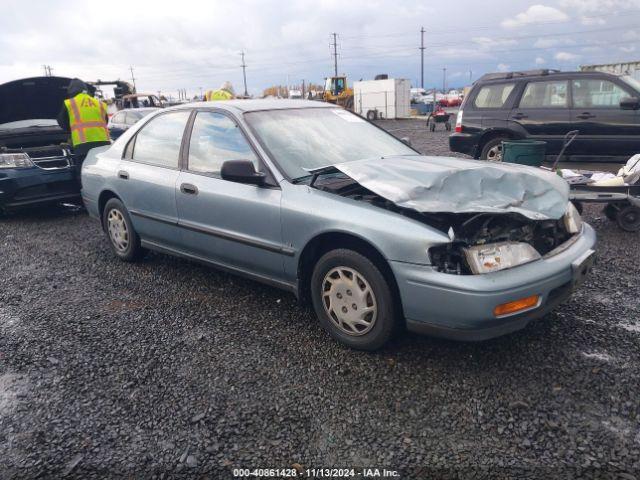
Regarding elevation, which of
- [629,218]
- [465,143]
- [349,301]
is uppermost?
[465,143]

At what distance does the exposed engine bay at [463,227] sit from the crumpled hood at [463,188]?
8 cm

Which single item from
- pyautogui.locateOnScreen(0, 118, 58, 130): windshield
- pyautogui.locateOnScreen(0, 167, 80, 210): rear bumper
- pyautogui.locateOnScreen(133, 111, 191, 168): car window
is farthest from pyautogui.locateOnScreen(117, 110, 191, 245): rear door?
pyautogui.locateOnScreen(0, 118, 58, 130): windshield

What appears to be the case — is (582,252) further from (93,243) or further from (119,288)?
(93,243)

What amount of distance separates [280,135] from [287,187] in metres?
0.58

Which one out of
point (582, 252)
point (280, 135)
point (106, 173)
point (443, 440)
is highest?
point (280, 135)

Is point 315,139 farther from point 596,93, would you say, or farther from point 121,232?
point 596,93

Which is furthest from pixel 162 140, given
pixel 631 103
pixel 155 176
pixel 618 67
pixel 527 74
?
pixel 618 67

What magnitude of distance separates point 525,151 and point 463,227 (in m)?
3.80

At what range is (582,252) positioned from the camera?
3.20 meters

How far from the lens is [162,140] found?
4527 mm

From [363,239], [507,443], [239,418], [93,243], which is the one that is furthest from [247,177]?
[93,243]

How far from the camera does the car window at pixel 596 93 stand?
26.3 feet

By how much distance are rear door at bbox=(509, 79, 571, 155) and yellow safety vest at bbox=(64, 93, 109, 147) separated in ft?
21.6

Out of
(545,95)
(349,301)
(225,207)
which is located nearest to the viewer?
(349,301)
